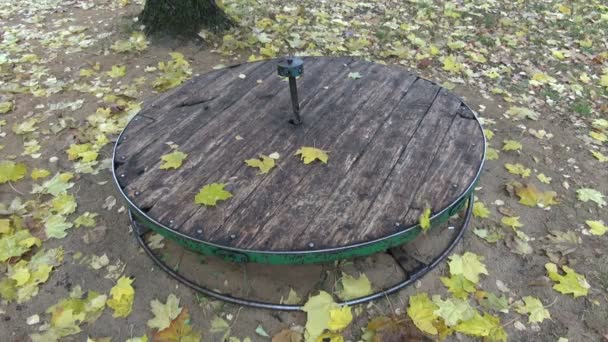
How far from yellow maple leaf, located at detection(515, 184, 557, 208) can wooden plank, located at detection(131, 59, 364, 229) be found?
57.9 inches

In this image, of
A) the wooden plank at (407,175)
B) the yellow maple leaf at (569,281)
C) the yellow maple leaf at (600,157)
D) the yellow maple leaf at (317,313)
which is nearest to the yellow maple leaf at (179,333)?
the yellow maple leaf at (317,313)

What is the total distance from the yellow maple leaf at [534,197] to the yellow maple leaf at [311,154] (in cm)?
153

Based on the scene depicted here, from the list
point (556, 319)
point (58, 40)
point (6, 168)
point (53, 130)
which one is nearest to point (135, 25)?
point (58, 40)

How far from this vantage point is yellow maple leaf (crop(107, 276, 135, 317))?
87.1 inches

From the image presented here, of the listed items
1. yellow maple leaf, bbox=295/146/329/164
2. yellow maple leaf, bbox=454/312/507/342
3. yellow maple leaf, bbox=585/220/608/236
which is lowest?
yellow maple leaf, bbox=585/220/608/236

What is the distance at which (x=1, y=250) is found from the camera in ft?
8.15

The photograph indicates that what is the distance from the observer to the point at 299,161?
2145 mm

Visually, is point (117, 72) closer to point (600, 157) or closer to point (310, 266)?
point (310, 266)

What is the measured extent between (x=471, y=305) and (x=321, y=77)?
5.44 feet

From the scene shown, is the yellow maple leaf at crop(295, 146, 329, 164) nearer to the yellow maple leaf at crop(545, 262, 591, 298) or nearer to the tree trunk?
the yellow maple leaf at crop(545, 262, 591, 298)

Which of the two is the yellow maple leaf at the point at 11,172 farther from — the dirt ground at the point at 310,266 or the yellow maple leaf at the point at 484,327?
the yellow maple leaf at the point at 484,327

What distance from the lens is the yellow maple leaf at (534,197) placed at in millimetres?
2840

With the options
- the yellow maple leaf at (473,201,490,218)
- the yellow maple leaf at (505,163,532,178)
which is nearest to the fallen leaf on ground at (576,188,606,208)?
the yellow maple leaf at (505,163,532,178)

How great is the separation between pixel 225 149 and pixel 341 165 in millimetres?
618
